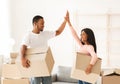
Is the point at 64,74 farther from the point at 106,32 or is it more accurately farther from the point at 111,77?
the point at 111,77

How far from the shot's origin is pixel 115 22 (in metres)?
4.94

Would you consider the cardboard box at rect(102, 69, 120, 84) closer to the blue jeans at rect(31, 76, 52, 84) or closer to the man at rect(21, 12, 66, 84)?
the blue jeans at rect(31, 76, 52, 84)

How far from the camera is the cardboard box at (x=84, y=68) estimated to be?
2936 mm

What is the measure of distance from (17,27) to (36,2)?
25.5 inches

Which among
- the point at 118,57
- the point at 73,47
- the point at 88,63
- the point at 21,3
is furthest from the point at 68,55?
the point at 88,63

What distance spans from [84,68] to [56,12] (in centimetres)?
249

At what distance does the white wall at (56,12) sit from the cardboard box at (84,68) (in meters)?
2.24

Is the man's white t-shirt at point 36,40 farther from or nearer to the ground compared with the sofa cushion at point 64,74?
farther from the ground

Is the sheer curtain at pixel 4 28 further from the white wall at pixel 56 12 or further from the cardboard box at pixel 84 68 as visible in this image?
the cardboard box at pixel 84 68

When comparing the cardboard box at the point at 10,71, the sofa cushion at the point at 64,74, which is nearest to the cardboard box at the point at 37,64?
the cardboard box at the point at 10,71

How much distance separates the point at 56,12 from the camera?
5.26 m

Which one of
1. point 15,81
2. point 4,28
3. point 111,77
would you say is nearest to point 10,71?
point 15,81

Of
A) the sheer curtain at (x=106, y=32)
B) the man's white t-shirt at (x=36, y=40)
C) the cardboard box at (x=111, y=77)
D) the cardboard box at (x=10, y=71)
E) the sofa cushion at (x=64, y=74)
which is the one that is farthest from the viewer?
the sheer curtain at (x=106, y=32)

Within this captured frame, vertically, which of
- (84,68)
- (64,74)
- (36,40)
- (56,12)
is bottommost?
(64,74)
